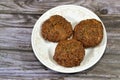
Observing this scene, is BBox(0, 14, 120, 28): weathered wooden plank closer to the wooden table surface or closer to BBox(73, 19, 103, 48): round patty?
the wooden table surface

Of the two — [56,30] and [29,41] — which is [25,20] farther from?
[56,30]

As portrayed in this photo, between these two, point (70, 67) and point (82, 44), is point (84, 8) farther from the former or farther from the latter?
point (70, 67)

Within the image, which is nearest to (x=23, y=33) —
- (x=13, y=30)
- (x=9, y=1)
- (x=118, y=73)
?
(x=13, y=30)

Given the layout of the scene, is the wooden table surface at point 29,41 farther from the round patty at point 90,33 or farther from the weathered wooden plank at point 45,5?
the round patty at point 90,33

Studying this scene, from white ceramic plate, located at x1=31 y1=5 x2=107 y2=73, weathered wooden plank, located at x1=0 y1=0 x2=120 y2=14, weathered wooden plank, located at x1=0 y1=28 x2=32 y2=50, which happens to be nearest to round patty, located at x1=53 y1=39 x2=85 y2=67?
white ceramic plate, located at x1=31 y1=5 x2=107 y2=73

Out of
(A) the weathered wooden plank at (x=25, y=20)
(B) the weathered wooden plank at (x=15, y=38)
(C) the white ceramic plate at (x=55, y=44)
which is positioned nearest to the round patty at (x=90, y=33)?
(C) the white ceramic plate at (x=55, y=44)

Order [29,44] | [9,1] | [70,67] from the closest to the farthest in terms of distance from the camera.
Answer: [70,67] → [29,44] → [9,1]

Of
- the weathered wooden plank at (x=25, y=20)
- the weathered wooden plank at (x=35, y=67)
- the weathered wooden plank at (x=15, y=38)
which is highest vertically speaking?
the weathered wooden plank at (x=25, y=20)
